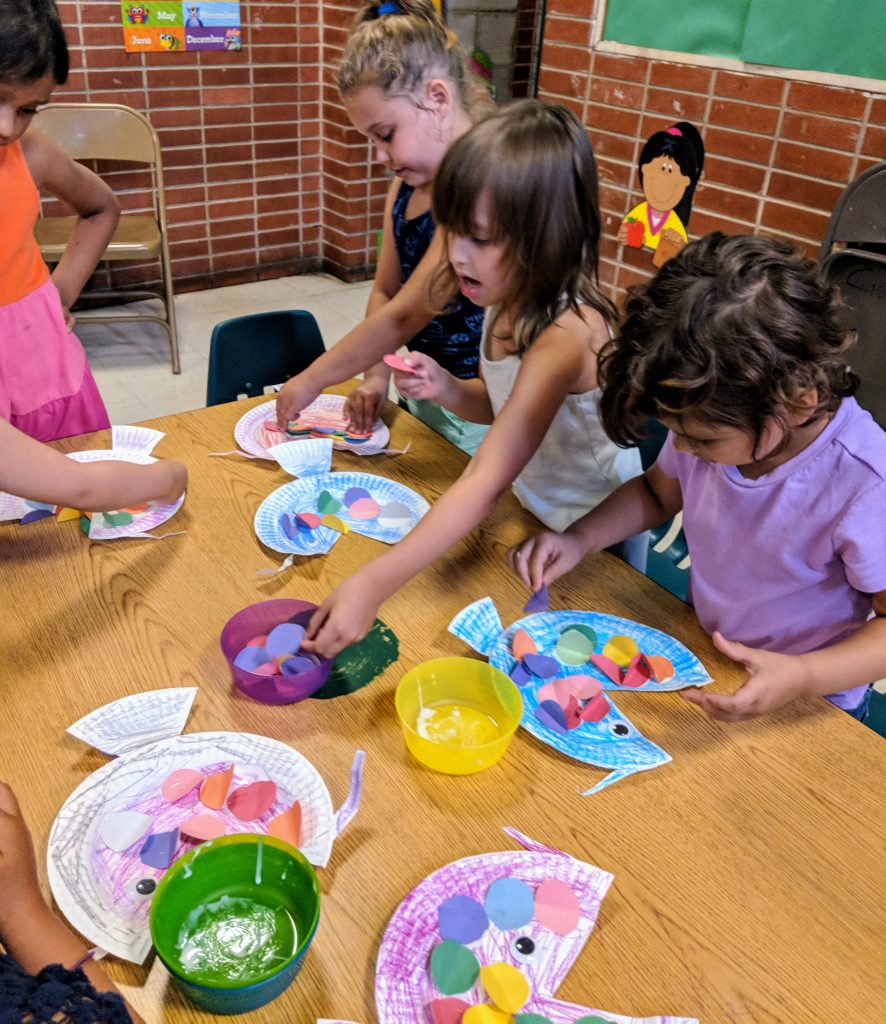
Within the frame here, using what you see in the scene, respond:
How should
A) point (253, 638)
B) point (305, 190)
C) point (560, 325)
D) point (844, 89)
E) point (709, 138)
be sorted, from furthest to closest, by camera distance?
point (305, 190)
point (709, 138)
point (844, 89)
point (560, 325)
point (253, 638)

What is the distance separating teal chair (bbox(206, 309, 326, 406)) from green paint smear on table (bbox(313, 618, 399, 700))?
3.12 ft

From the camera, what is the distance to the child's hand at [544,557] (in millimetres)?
1077

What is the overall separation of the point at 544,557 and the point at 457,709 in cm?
25

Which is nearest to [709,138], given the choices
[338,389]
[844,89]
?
[844,89]

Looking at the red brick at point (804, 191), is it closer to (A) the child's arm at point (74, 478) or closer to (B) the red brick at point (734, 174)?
(B) the red brick at point (734, 174)

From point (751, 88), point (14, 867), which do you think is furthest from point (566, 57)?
point (14, 867)

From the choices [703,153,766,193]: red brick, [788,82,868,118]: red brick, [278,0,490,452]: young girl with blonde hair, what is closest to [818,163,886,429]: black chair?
[788,82,868,118]: red brick

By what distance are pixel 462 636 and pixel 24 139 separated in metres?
1.30

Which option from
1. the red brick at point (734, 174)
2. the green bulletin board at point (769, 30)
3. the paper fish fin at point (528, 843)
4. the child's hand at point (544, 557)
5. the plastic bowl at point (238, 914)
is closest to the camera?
the plastic bowl at point (238, 914)

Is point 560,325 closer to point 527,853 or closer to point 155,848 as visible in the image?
point 527,853

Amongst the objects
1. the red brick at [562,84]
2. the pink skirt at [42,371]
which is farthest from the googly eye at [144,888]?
the red brick at [562,84]

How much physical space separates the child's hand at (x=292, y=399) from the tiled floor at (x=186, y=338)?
1701 mm

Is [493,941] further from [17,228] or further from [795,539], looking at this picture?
[17,228]

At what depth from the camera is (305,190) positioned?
4.20 m
